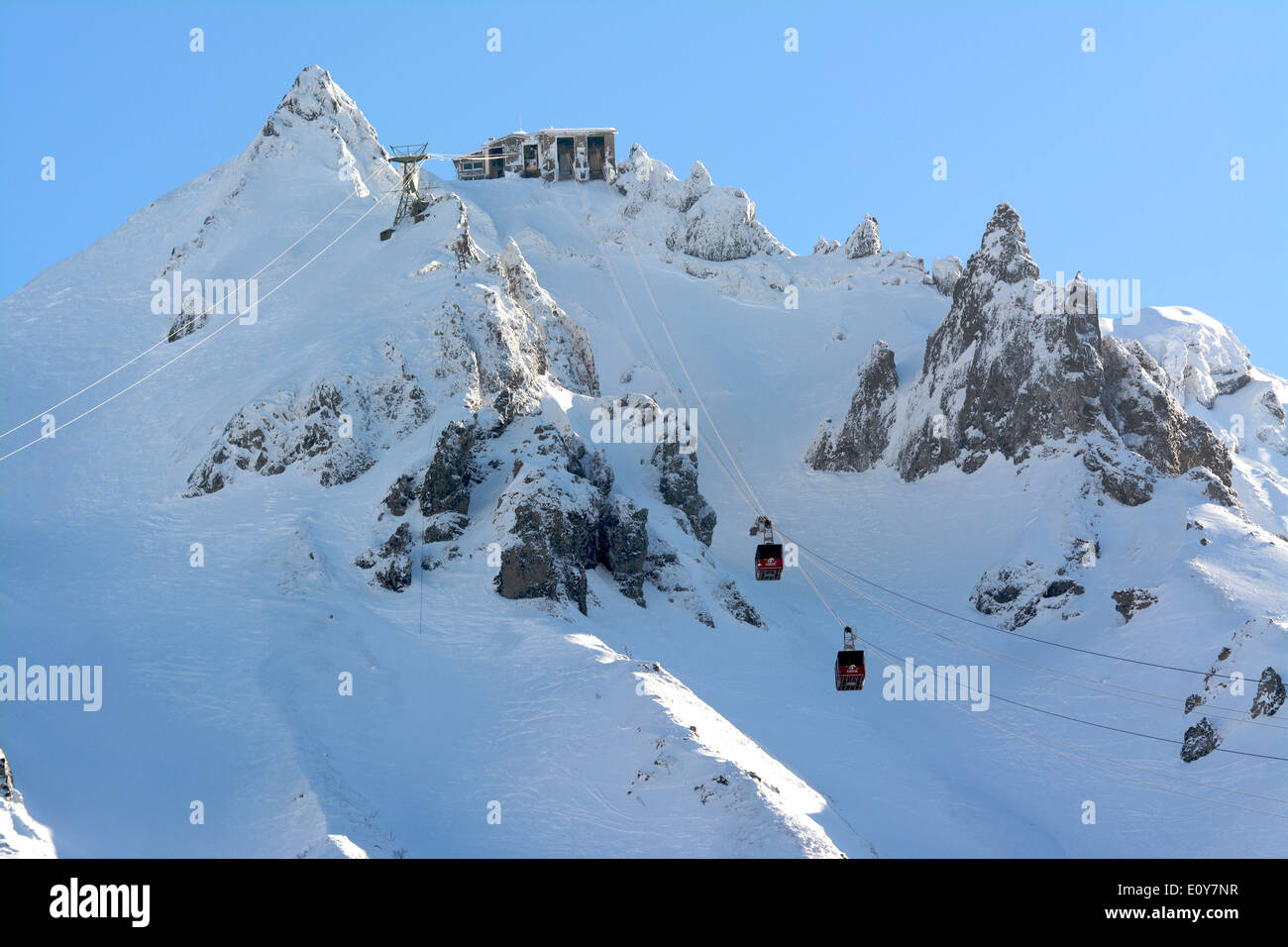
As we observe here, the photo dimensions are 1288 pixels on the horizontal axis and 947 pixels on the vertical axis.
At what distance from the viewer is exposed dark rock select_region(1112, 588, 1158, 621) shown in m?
95.0

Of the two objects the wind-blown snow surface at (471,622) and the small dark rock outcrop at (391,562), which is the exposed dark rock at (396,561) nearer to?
the small dark rock outcrop at (391,562)

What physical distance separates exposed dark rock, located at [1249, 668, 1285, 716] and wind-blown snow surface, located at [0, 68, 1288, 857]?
0.84 meters

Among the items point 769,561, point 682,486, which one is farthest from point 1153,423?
point 769,561

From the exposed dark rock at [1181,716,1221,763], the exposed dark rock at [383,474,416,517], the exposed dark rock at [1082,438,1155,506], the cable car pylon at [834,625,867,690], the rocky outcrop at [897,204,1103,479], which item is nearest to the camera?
the cable car pylon at [834,625,867,690]

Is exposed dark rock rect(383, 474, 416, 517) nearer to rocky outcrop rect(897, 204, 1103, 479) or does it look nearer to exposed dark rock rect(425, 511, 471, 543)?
exposed dark rock rect(425, 511, 471, 543)

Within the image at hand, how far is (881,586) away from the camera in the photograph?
10688 centimetres

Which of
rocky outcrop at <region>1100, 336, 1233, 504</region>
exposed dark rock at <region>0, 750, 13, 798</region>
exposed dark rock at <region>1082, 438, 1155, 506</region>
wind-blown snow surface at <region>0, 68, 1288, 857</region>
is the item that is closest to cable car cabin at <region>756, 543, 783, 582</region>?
wind-blown snow surface at <region>0, 68, 1288, 857</region>

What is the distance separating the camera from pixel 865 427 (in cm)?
12438

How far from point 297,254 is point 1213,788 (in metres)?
72.8

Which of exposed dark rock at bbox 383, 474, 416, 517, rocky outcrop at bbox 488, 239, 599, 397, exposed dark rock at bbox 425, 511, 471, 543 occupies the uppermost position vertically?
rocky outcrop at bbox 488, 239, 599, 397

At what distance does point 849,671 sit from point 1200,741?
3328cm

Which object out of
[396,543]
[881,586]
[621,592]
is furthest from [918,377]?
[396,543]

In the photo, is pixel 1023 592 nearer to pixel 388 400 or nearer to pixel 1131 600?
pixel 1131 600
